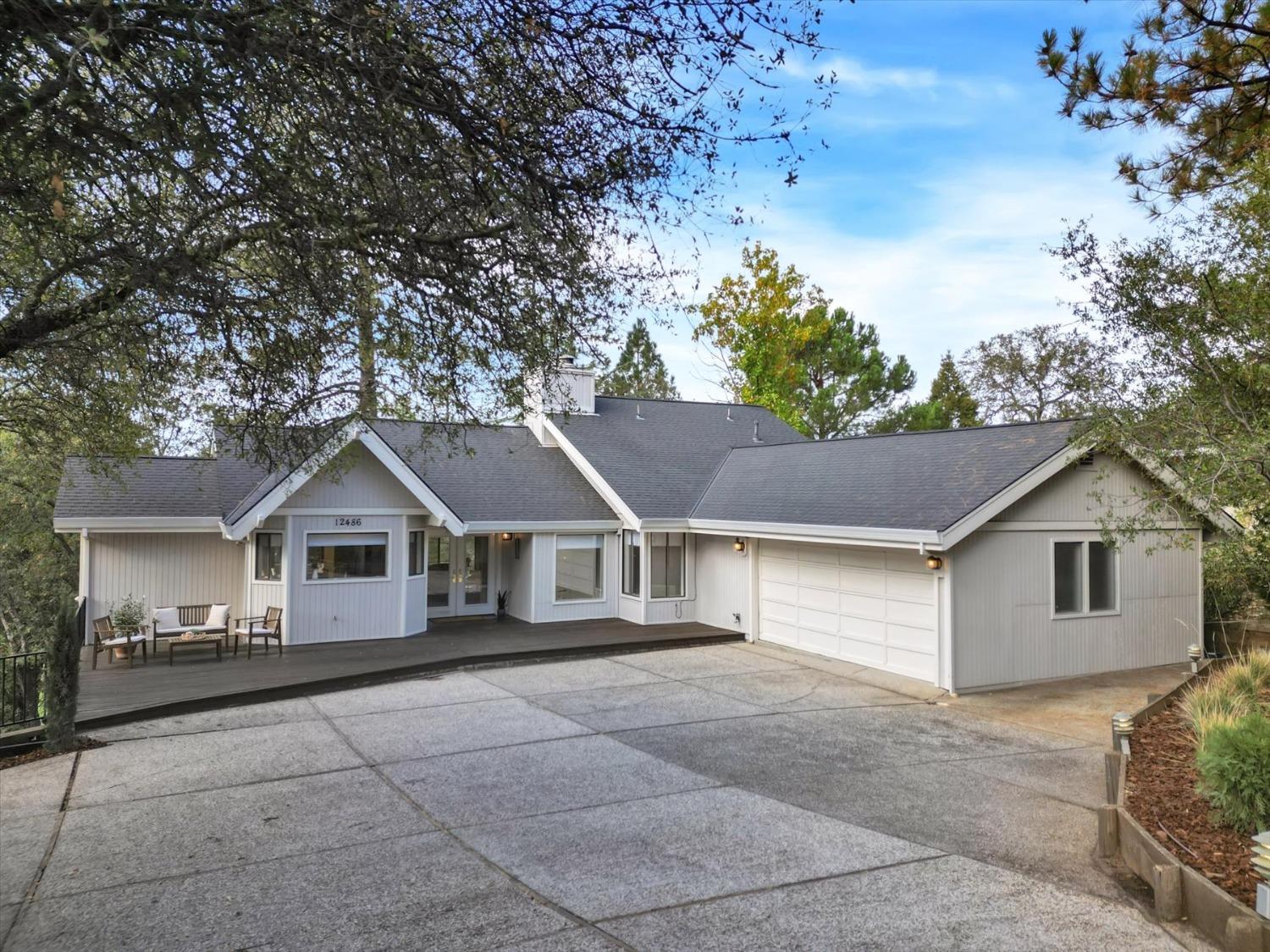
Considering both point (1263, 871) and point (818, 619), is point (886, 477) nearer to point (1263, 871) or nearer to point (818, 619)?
A: point (818, 619)

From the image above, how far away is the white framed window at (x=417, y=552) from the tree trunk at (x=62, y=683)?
272 inches

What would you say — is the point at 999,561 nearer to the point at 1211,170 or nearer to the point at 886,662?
the point at 886,662

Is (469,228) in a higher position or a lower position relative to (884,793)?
higher

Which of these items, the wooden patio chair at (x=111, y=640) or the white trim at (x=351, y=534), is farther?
the white trim at (x=351, y=534)

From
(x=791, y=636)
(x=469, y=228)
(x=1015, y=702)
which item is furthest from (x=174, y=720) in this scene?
(x=1015, y=702)

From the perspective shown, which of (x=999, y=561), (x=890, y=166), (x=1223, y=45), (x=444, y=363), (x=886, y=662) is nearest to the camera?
(x=1223, y=45)

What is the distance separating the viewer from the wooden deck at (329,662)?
36.1 ft

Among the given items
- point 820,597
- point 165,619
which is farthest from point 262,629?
point 820,597

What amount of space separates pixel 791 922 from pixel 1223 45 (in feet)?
22.7

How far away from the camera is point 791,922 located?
5027 millimetres

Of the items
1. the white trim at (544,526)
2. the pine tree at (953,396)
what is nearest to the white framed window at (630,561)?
the white trim at (544,526)

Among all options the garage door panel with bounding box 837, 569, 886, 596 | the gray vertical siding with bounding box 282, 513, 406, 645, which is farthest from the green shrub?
the gray vertical siding with bounding box 282, 513, 406, 645

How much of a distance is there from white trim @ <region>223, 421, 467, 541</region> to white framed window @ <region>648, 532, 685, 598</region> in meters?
4.09

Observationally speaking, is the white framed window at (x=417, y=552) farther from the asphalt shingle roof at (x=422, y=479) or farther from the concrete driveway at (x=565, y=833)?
the concrete driveway at (x=565, y=833)
